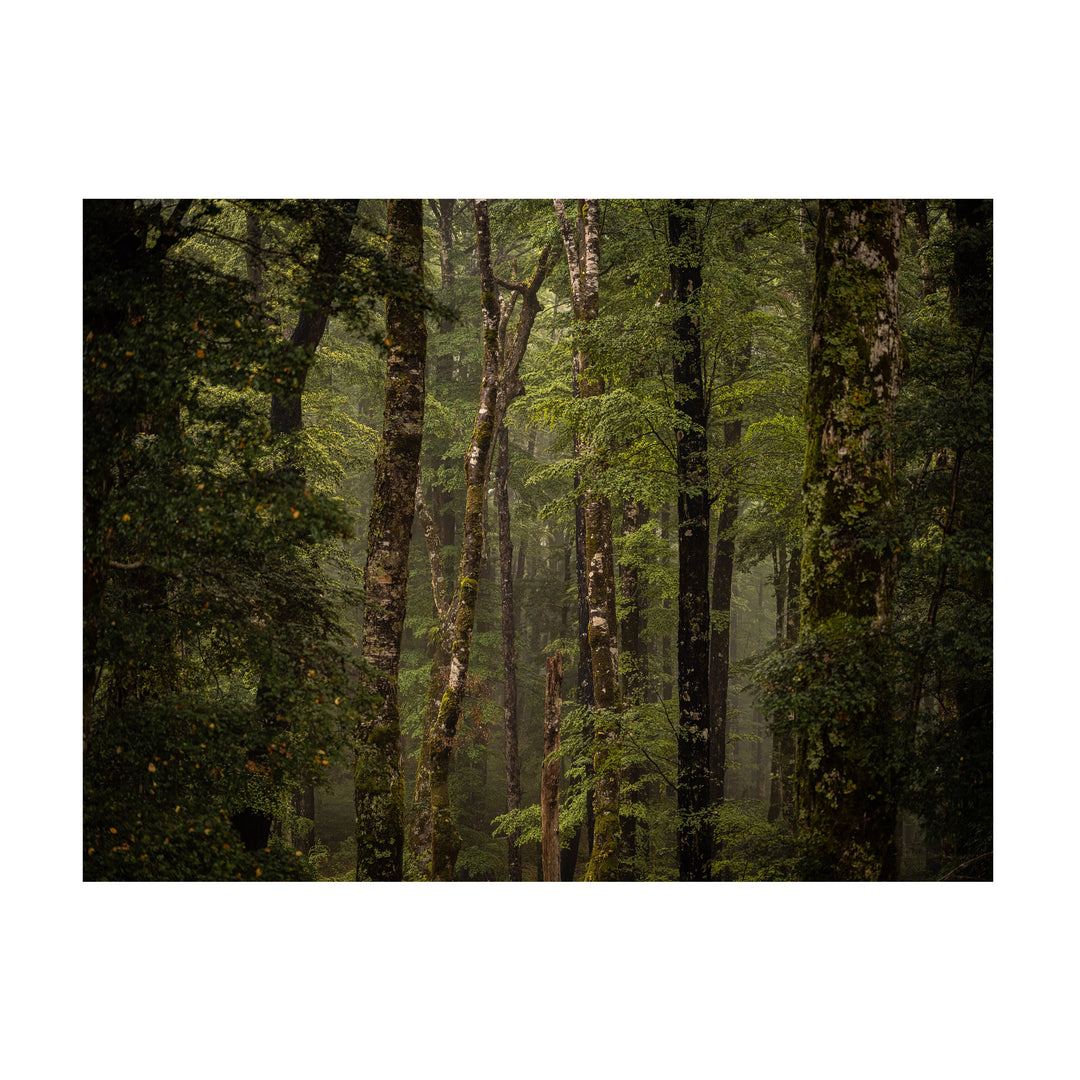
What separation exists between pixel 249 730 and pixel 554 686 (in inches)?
167

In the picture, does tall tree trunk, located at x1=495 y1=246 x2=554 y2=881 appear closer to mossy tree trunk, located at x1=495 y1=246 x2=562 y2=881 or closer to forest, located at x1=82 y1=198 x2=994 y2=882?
mossy tree trunk, located at x1=495 y1=246 x2=562 y2=881

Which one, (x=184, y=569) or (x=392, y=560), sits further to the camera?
(x=392, y=560)

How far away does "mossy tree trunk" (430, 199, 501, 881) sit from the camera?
23.4ft

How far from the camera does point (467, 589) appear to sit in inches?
297

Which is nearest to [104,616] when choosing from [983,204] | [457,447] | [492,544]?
[983,204]

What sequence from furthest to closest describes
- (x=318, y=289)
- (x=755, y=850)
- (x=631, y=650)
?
(x=631, y=650), (x=755, y=850), (x=318, y=289)

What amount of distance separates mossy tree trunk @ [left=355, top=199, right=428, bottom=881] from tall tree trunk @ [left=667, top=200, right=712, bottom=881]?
2.18 meters

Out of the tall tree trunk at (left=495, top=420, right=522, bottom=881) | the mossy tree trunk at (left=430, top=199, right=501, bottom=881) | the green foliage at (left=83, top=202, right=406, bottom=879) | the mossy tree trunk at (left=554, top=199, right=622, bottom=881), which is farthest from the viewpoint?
the tall tree trunk at (left=495, top=420, right=522, bottom=881)

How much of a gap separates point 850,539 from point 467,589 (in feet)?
13.5

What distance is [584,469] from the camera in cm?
694

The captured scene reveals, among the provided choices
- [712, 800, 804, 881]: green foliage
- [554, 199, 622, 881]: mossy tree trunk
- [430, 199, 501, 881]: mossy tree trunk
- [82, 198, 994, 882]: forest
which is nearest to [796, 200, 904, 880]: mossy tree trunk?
[82, 198, 994, 882]: forest

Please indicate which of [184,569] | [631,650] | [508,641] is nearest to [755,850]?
[184,569]

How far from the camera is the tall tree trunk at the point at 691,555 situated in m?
6.08

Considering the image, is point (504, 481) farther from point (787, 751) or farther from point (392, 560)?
point (787, 751)
